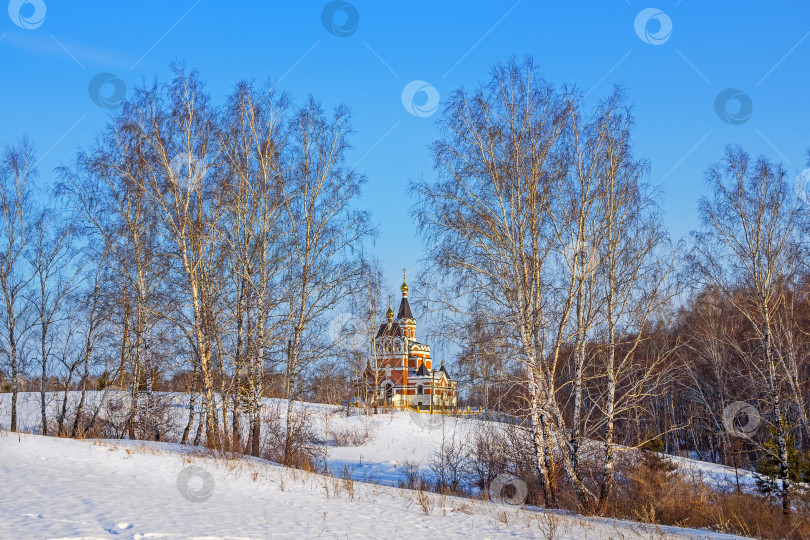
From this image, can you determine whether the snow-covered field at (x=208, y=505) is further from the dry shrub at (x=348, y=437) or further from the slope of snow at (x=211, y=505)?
the dry shrub at (x=348, y=437)

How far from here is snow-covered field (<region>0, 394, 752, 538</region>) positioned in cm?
793

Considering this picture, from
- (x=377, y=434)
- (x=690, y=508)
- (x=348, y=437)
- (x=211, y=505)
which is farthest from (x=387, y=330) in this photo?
(x=211, y=505)

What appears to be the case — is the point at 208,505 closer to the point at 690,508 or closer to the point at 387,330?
the point at 690,508

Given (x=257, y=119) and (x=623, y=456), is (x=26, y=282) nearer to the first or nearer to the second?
(x=257, y=119)

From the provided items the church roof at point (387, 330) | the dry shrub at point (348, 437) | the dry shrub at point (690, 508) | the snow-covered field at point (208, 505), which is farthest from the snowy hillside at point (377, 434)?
the snow-covered field at point (208, 505)

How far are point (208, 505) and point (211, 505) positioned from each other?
1.9 inches

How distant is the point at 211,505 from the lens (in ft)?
31.8

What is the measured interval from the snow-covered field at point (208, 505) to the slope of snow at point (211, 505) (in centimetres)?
2

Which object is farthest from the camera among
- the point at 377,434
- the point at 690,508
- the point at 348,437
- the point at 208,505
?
the point at 377,434

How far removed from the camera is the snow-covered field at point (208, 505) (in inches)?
312

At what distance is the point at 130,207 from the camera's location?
18.7m

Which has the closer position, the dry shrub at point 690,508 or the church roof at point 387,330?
the dry shrub at point 690,508

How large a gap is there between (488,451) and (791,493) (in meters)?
7.91

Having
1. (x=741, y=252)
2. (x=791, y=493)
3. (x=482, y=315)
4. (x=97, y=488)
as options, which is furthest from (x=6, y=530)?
(x=741, y=252)
